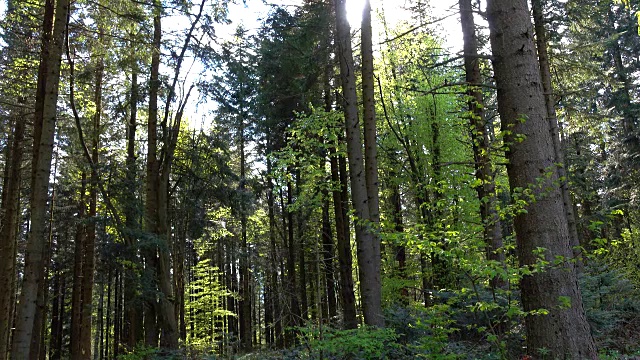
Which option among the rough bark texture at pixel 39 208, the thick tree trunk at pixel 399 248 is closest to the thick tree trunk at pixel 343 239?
the thick tree trunk at pixel 399 248

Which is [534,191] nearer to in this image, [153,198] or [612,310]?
[612,310]

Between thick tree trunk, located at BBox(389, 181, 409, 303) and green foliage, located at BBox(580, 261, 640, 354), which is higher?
thick tree trunk, located at BBox(389, 181, 409, 303)

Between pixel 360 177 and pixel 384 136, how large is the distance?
5.63 m

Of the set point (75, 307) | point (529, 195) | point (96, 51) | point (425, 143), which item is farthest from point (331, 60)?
point (75, 307)

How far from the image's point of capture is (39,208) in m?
7.44

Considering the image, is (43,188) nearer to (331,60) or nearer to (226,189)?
(226,189)

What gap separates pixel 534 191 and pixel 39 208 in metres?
7.60

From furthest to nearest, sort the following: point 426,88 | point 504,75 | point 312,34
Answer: point 426,88 → point 312,34 → point 504,75

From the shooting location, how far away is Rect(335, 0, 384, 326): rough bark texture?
8.01 metres

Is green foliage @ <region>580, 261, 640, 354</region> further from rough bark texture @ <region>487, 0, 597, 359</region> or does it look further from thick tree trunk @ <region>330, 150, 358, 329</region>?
thick tree trunk @ <region>330, 150, 358, 329</region>

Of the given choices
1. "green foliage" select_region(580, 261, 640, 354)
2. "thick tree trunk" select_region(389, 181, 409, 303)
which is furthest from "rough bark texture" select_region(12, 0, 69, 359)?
"green foliage" select_region(580, 261, 640, 354)

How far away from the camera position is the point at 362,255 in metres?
8.16

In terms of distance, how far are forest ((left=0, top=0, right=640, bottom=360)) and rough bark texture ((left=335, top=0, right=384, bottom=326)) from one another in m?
0.04

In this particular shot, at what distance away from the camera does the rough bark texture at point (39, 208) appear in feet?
23.1
